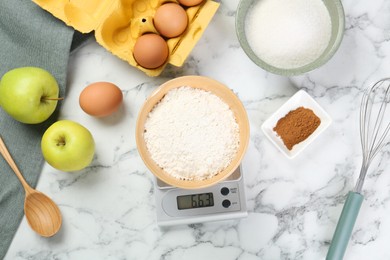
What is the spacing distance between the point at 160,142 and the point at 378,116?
18.1 inches

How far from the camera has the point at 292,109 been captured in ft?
3.51

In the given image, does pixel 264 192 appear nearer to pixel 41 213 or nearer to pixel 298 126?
pixel 298 126

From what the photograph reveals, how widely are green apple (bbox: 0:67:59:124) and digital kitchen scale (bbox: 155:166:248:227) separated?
0.85ft

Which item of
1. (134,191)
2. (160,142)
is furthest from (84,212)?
(160,142)

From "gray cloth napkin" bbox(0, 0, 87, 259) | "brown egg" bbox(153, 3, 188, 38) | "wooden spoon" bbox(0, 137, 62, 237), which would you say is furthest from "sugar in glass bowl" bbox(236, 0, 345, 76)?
"wooden spoon" bbox(0, 137, 62, 237)

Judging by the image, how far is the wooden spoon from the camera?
1063mm

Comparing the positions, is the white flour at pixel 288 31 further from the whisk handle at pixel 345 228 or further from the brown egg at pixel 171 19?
the whisk handle at pixel 345 228

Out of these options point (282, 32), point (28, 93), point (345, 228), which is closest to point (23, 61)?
point (28, 93)

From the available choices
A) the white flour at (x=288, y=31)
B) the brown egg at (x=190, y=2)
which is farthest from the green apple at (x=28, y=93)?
the white flour at (x=288, y=31)

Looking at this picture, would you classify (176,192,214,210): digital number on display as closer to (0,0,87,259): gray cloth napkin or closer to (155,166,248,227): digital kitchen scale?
(155,166,248,227): digital kitchen scale

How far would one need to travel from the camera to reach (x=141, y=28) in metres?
1.03

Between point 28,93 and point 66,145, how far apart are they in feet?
0.39

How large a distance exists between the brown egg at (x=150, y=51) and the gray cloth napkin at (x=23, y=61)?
0.15m

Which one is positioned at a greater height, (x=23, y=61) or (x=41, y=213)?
(x=23, y=61)
